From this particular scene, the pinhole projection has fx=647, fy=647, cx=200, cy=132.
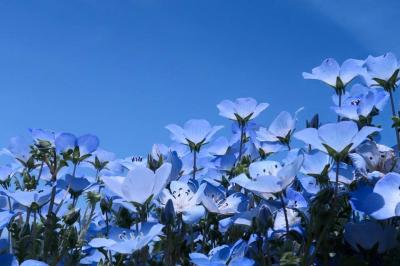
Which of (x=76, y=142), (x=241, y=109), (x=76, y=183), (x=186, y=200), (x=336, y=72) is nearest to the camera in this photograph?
(x=186, y=200)

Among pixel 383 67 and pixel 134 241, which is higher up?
pixel 383 67

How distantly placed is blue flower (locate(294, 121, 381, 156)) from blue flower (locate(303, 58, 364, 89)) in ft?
2.33

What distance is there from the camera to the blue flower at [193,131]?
272 centimetres

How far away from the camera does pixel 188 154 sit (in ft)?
9.34

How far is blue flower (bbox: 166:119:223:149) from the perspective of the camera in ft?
8.93

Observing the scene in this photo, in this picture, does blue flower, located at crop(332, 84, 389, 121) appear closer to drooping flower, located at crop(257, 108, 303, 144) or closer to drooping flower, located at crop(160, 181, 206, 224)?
drooping flower, located at crop(257, 108, 303, 144)

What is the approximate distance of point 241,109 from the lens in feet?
9.34

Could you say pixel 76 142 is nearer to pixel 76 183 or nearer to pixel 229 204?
pixel 76 183

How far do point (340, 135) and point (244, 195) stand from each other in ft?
1.47

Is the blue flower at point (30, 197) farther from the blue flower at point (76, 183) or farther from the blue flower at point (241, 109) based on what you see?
the blue flower at point (241, 109)

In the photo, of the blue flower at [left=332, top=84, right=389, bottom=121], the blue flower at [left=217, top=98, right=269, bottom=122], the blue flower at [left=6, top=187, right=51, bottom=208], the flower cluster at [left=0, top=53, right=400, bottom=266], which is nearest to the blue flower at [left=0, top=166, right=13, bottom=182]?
the flower cluster at [left=0, top=53, right=400, bottom=266]

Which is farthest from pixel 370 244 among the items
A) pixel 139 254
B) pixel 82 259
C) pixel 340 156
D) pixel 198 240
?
pixel 82 259

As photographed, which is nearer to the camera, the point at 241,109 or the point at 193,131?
the point at 193,131

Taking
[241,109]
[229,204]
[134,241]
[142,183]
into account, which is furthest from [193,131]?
[134,241]
